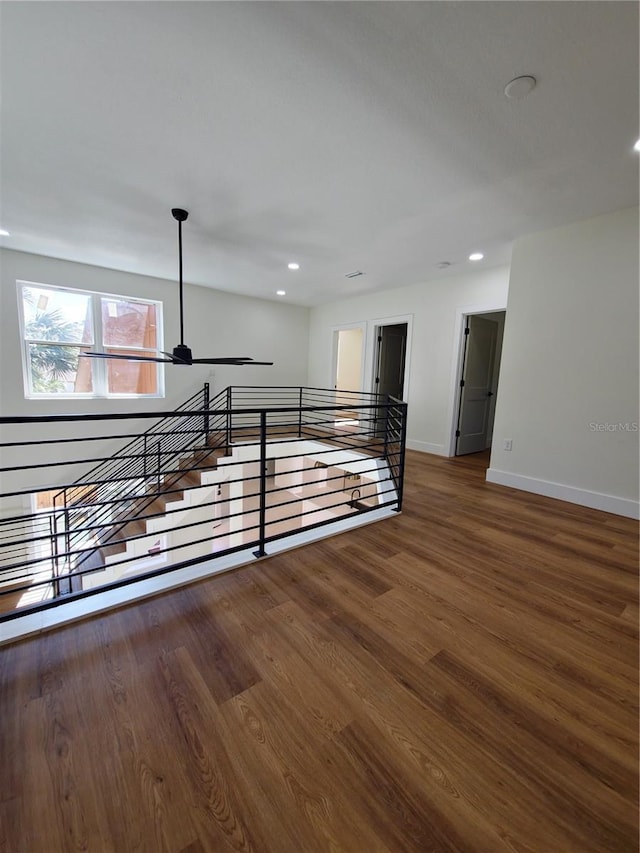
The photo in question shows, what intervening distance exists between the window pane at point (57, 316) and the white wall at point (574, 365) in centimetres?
551

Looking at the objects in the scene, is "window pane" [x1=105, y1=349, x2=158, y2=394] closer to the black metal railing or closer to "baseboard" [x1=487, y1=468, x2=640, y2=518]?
the black metal railing

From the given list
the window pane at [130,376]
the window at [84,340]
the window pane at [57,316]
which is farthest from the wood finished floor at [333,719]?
the window pane at [57,316]

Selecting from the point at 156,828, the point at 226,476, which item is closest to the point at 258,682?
the point at 156,828

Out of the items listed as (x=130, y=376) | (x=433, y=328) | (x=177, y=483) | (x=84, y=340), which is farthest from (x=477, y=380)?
(x=84, y=340)

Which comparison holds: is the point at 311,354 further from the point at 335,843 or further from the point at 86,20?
the point at 335,843

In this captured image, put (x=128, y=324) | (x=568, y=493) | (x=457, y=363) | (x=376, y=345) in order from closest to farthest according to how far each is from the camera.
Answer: (x=568, y=493)
(x=457, y=363)
(x=128, y=324)
(x=376, y=345)

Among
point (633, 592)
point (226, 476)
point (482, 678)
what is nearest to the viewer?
point (482, 678)

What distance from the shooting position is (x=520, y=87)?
167 centimetres

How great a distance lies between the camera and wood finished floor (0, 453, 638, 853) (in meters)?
0.90

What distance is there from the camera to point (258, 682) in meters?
1.31

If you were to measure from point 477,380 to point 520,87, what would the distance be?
398 centimetres

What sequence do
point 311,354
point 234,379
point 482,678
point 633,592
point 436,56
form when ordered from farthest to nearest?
point 311,354, point 234,379, point 633,592, point 436,56, point 482,678

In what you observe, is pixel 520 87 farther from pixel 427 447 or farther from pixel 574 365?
pixel 427 447

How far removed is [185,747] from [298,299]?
642 cm
